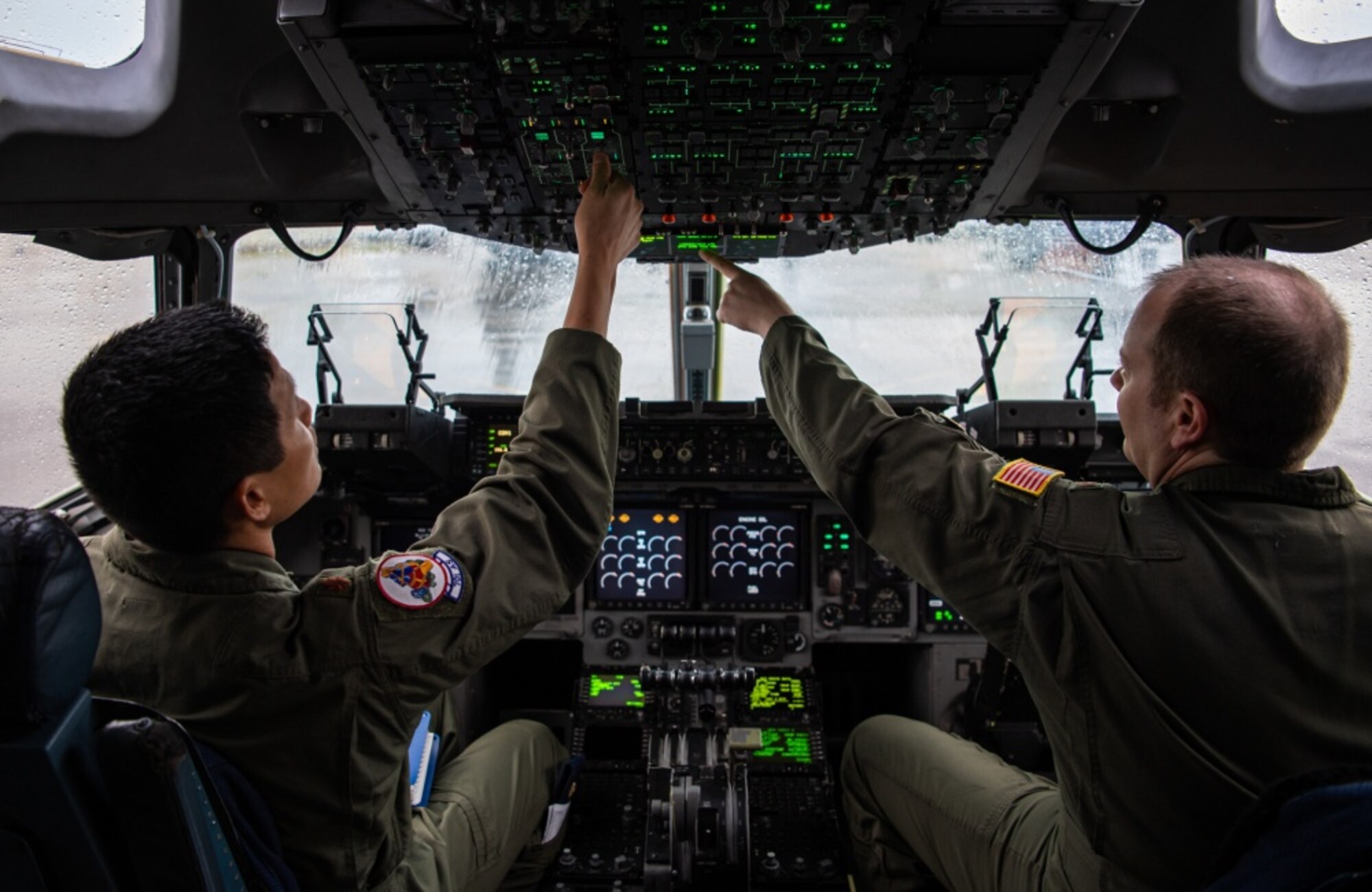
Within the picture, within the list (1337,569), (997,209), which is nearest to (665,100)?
(997,209)

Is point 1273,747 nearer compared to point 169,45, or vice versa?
point 1273,747

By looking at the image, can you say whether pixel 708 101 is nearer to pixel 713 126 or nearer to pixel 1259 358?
pixel 713 126

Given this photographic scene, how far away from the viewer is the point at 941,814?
2.01 meters

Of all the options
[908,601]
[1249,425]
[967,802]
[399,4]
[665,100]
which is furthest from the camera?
[908,601]

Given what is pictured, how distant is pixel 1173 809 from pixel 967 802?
0.80 m

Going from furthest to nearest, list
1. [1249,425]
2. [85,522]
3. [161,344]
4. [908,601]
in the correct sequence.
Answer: [908,601] < [85,522] < [1249,425] < [161,344]

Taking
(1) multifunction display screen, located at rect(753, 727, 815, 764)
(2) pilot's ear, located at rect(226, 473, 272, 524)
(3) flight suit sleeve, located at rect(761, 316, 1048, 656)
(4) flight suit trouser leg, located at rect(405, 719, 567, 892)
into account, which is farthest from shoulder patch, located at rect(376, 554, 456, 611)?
(1) multifunction display screen, located at rect(753, 727, 815, 764)

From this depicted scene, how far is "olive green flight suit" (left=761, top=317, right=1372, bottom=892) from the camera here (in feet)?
3.75

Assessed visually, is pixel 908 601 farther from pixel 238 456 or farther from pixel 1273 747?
pixel 238 456

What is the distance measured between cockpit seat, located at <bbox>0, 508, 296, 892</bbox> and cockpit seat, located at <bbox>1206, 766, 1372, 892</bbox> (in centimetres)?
108

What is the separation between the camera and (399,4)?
145 centimetres

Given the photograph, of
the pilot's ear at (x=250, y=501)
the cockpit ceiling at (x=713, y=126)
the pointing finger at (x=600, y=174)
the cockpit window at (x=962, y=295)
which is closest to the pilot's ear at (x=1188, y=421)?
the cockpit ceiling at (x=713, y=126)

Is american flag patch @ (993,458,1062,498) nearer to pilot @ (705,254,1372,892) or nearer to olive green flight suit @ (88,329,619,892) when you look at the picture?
pilot @ (705,254,1372,892)

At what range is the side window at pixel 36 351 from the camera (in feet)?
8.21
